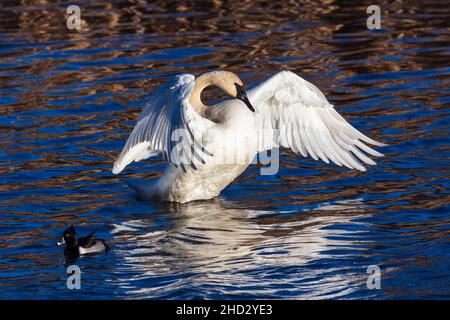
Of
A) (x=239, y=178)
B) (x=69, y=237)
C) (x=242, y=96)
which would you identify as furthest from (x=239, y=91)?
(x=69, y=237)

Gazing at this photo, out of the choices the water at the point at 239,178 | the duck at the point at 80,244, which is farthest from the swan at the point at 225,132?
the duck at the point at 80,244

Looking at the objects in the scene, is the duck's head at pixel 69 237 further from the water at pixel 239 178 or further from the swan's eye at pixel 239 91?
the swan's eye at pixel 239 91

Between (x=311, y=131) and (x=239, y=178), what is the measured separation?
95 centimetres

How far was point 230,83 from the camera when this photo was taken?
406 inches

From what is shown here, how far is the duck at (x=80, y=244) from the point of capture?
8.79 meters

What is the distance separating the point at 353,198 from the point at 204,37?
711 centimetres

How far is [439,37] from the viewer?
16391 mm

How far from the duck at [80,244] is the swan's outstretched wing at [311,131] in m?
2.66

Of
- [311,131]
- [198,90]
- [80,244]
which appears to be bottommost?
[80,244]

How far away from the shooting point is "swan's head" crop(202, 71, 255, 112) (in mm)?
10211

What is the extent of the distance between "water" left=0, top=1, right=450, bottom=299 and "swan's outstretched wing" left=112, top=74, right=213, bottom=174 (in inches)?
30.5

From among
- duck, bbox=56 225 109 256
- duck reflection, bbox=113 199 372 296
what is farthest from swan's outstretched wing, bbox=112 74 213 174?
duck, bbox=56 225 109 256

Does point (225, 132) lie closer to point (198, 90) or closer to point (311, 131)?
point (198, 90)
